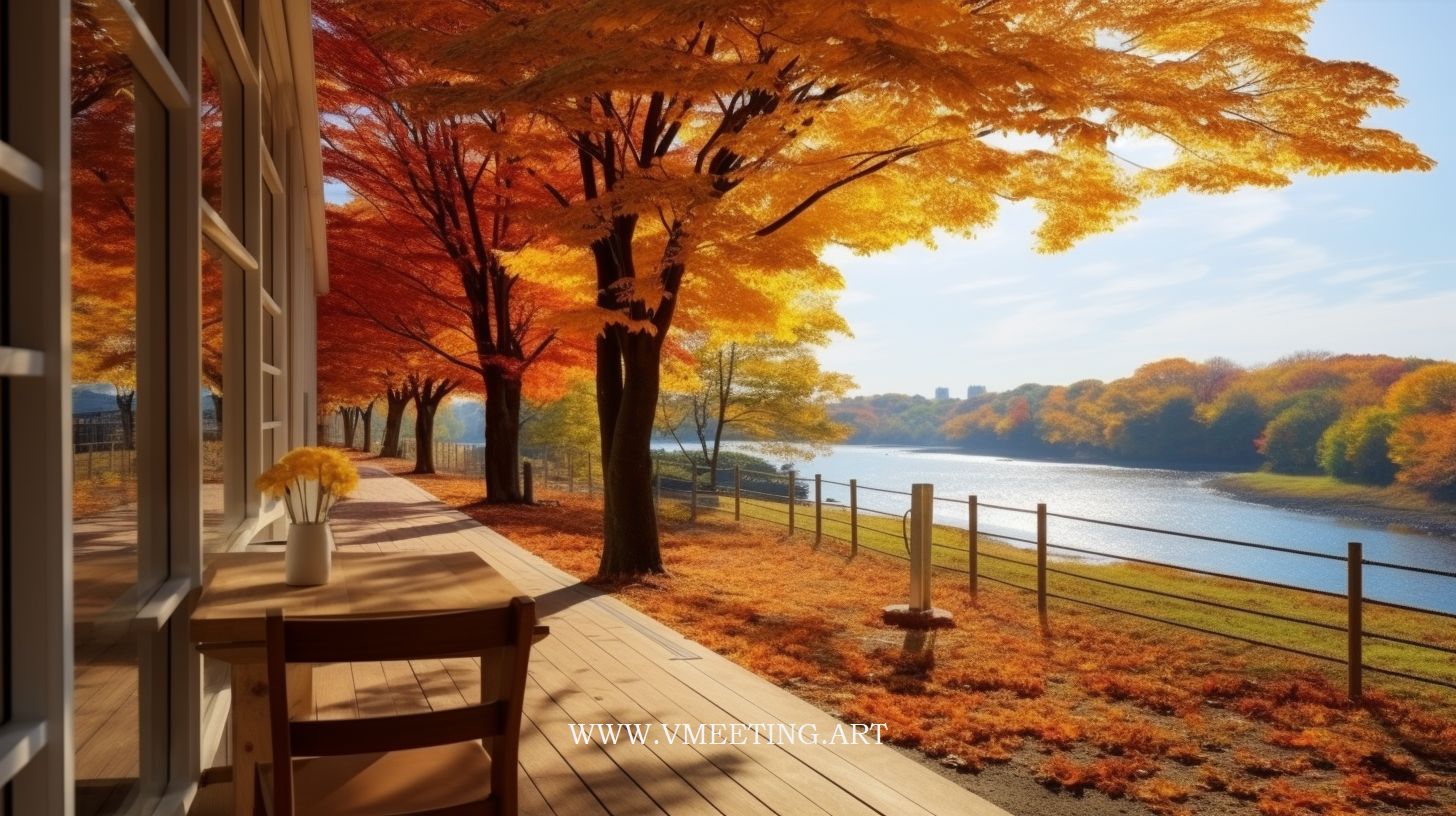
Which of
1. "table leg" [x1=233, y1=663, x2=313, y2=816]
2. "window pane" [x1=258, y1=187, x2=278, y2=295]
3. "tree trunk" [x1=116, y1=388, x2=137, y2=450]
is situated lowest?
"table leg" [x1=233, y1=663, x2=313, y2=816]

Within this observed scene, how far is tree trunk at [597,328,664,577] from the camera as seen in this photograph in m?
9.81

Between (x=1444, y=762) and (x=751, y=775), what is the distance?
3.59 m

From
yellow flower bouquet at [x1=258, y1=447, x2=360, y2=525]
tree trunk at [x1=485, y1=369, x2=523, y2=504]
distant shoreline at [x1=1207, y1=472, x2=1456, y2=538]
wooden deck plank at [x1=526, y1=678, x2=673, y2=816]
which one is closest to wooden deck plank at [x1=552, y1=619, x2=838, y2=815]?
wooden deck plank at [x1=526, y1=678, x2=673, y2=816]

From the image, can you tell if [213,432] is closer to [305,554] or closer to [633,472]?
[305,554]

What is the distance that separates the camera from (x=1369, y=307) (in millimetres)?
56125

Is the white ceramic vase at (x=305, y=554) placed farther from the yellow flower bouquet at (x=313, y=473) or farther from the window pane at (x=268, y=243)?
the window pane at (x=268, y=243)

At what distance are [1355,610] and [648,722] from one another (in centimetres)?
410

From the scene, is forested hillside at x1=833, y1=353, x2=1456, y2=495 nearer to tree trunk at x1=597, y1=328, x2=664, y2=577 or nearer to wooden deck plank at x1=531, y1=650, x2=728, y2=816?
tree trunk at x1=597, y1=328, x2=664, y2=577

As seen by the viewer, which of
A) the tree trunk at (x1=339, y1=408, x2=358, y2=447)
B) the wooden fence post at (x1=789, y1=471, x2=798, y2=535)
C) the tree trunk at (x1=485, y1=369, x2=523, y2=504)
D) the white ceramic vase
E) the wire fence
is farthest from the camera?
the tree trunk at (x1=339, y1=408, x2=358, y2=447)

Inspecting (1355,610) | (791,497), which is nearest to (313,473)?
(1355,610)

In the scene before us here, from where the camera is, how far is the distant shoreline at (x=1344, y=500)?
30.8 metres

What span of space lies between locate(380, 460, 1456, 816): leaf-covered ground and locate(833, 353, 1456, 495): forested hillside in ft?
66.6

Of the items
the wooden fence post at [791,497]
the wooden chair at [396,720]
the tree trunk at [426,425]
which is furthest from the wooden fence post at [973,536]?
the tree trunk at [426,425]

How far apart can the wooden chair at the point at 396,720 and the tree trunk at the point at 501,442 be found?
50.5 ft
